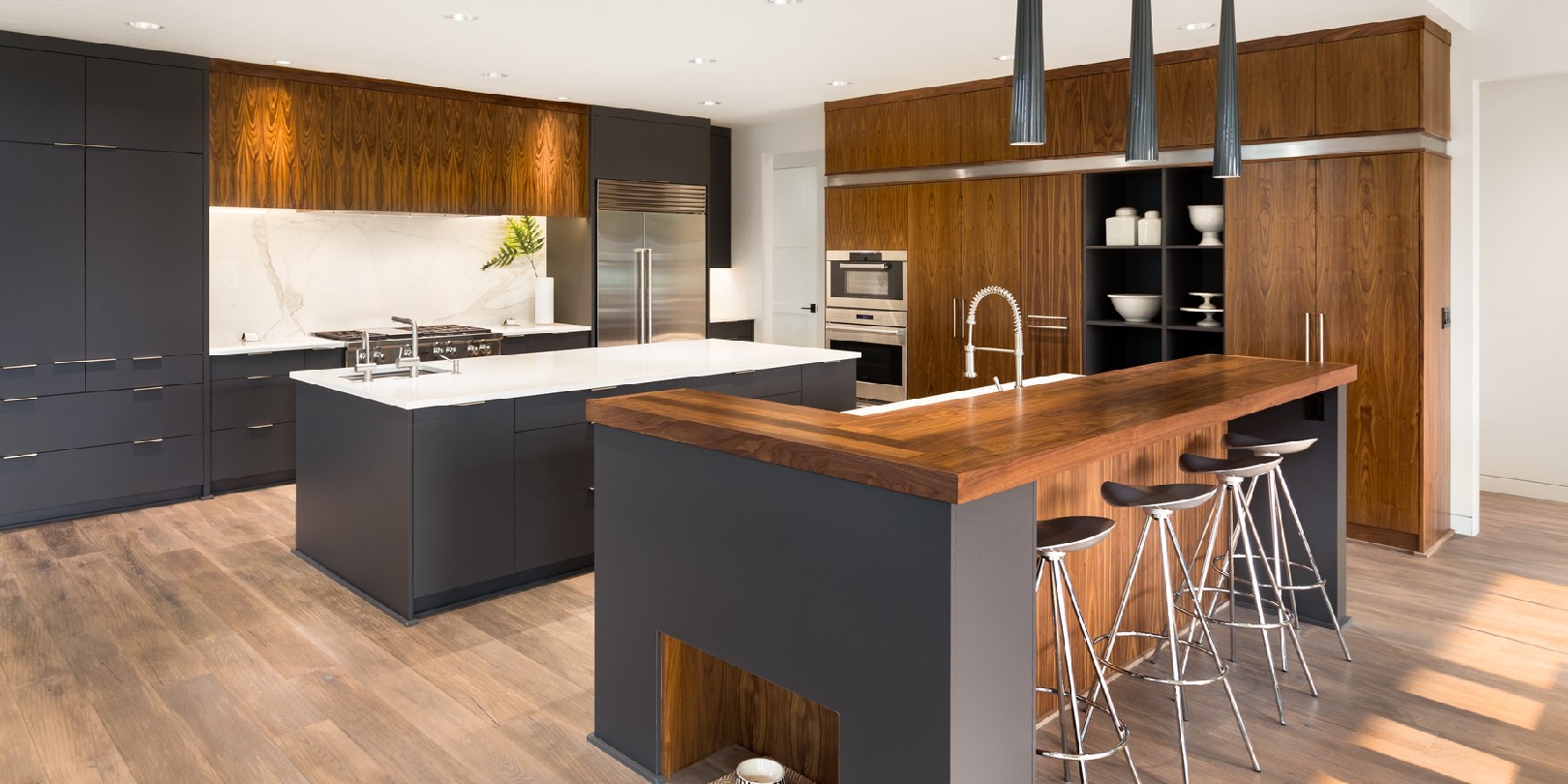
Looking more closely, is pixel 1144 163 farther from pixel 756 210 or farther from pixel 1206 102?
pixel 756 210

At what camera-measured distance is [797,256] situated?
27.2 feet

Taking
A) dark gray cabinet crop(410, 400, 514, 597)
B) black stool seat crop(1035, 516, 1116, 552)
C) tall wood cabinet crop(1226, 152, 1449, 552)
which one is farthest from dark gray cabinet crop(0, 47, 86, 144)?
tall wood cabinet crop(1226, 152, 1449, 552)

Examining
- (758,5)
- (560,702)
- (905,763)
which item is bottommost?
(560,702)

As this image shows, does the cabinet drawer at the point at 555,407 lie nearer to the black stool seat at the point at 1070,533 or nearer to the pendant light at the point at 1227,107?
the black stool seat at the point at 1070,533

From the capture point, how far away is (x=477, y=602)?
4.11 m

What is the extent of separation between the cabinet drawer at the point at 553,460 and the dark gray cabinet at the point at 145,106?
117 inches

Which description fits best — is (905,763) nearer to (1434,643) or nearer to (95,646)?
(1434,643)

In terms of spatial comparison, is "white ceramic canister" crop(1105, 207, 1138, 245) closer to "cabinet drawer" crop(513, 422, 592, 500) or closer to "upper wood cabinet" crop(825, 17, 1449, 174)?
"upper wood cabinet" crop(825, 17, 1449, 174)

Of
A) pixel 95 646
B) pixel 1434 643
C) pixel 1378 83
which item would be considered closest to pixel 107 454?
pixel 95 646

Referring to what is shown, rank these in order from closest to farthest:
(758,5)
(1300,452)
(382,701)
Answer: (382,701), (1300,452), (758,5)

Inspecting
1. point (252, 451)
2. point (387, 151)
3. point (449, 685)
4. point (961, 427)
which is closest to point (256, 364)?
point (252, 451)

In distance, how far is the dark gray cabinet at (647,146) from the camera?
7.45 meters

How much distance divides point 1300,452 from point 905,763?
2606 millimetres

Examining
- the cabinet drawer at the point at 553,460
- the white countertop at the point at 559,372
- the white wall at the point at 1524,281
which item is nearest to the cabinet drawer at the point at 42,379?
the white countertop at the point at 559,372
